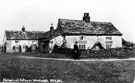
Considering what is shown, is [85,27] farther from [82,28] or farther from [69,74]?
[69,74]

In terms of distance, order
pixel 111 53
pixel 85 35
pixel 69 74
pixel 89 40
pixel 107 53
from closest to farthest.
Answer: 1. pixel 69 74
2. pixel 107 53
3. pixel 111 53
4. pixel 85 35
5. pixel 89 40

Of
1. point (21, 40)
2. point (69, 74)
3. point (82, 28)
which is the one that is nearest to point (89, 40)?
point (82, 28)

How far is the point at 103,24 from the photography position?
33156 millimetres

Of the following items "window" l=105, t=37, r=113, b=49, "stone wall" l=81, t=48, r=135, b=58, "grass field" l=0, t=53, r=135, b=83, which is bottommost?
"grass field" l=0, t=53, r=135, b=83

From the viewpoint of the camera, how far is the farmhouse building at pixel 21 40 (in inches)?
1531

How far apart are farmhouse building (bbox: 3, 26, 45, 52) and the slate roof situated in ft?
31.4

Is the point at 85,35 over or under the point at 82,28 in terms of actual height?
under

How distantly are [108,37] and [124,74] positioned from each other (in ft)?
59.8

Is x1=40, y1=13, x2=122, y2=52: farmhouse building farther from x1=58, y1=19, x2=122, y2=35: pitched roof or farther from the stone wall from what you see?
the stone wall

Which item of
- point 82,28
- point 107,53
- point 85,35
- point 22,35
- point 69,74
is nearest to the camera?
point 69,74

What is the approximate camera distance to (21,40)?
134 feet

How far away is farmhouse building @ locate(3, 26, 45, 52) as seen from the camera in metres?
38.9

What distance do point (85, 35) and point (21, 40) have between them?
1457 cm

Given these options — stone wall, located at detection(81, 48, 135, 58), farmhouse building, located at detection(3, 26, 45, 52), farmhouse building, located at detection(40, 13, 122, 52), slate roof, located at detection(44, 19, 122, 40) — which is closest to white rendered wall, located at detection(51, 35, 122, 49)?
farmhouse building, located at detection(40, 13, 122, 52)
